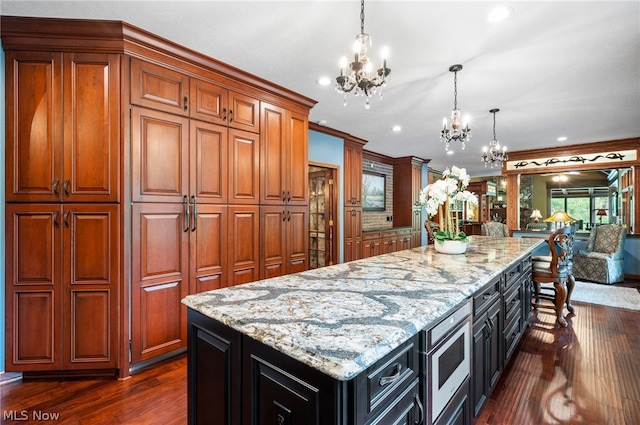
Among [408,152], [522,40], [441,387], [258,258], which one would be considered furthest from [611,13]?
[408,152]

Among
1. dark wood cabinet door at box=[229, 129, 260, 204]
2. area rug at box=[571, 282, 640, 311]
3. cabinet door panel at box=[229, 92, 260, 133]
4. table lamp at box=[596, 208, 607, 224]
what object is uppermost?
cabinet door panel at box=[229, 92, 260, 133]

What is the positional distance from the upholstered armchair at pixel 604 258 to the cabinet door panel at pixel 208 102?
Answer: 653 cm

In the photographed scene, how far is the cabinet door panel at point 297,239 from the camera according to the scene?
3.46 metres

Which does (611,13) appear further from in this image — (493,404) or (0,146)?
(0,146)

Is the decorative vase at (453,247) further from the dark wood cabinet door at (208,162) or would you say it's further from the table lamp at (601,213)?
the table lamp at (601,213)

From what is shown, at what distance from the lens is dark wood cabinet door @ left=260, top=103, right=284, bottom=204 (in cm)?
316

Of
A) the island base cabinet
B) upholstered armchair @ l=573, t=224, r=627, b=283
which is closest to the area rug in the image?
upholstered armchair @ l=573, t=224, r=627, b=283

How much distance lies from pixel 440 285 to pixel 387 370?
2.23 ft

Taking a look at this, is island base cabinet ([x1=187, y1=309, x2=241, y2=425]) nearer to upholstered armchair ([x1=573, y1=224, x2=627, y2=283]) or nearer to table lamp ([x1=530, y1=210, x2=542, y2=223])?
upholstered armchair ([x1=573, y1=224, x2=627, y2=283])

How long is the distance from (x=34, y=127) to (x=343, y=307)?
2.55m

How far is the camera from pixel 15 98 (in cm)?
215

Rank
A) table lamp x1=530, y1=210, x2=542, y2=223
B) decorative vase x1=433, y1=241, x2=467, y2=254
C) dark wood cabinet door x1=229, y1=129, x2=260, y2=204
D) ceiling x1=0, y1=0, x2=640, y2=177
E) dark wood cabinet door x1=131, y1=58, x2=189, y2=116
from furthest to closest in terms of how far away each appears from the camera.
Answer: table lamp x1=530, y1=210, x2=542, y2=223 < dark wood cabinet door x1=229, y1=129, x2=260, y2=204 < decorative vase x1=433, y1=241, x2=467, y2=254 < dark wood cabinet door x1=131, y1=58, x2=189, y2=116 < ceiling x1=0, y1=0, x2=640, y2=177

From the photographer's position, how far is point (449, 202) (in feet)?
7.95

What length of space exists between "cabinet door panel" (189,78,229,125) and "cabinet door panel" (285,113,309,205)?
824 millimetres
